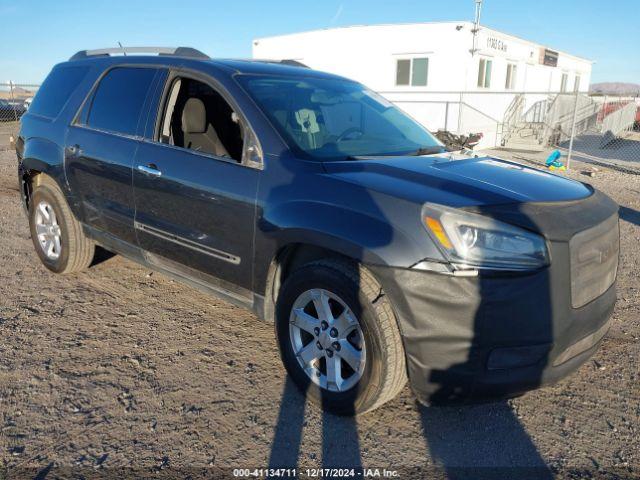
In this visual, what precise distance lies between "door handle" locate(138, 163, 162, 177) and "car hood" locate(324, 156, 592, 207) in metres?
1.30

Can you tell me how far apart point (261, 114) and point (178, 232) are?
3.23 ft

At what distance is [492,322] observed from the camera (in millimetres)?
2270

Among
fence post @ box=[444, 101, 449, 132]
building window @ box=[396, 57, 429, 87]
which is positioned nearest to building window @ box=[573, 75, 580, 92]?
building window @ box=[396, 57, 429, 87]

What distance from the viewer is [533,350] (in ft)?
7.70

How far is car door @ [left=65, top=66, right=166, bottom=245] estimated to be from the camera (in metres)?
3.73

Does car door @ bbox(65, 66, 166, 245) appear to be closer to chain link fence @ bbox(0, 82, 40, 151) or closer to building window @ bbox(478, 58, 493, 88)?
building window @ bbox(478, 58, 493, 88)

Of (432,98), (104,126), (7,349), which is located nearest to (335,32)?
(432,98)

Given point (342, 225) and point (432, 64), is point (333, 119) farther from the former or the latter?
point (432, 64)

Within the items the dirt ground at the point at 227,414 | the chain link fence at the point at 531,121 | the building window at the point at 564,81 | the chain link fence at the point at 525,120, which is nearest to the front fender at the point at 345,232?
the dirt ground at the point at 227,414

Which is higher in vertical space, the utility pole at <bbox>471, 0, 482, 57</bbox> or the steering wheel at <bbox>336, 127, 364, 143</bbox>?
the utility pole at <bbox>471, 0, 482, 57</bbox>

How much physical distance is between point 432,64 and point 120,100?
14.6 metres

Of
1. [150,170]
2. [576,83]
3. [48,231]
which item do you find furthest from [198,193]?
[576,83]

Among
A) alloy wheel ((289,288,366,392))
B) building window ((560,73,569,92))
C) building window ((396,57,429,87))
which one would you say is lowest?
alloy wheel ((289,288,366,392))

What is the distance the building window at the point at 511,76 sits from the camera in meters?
20.0
